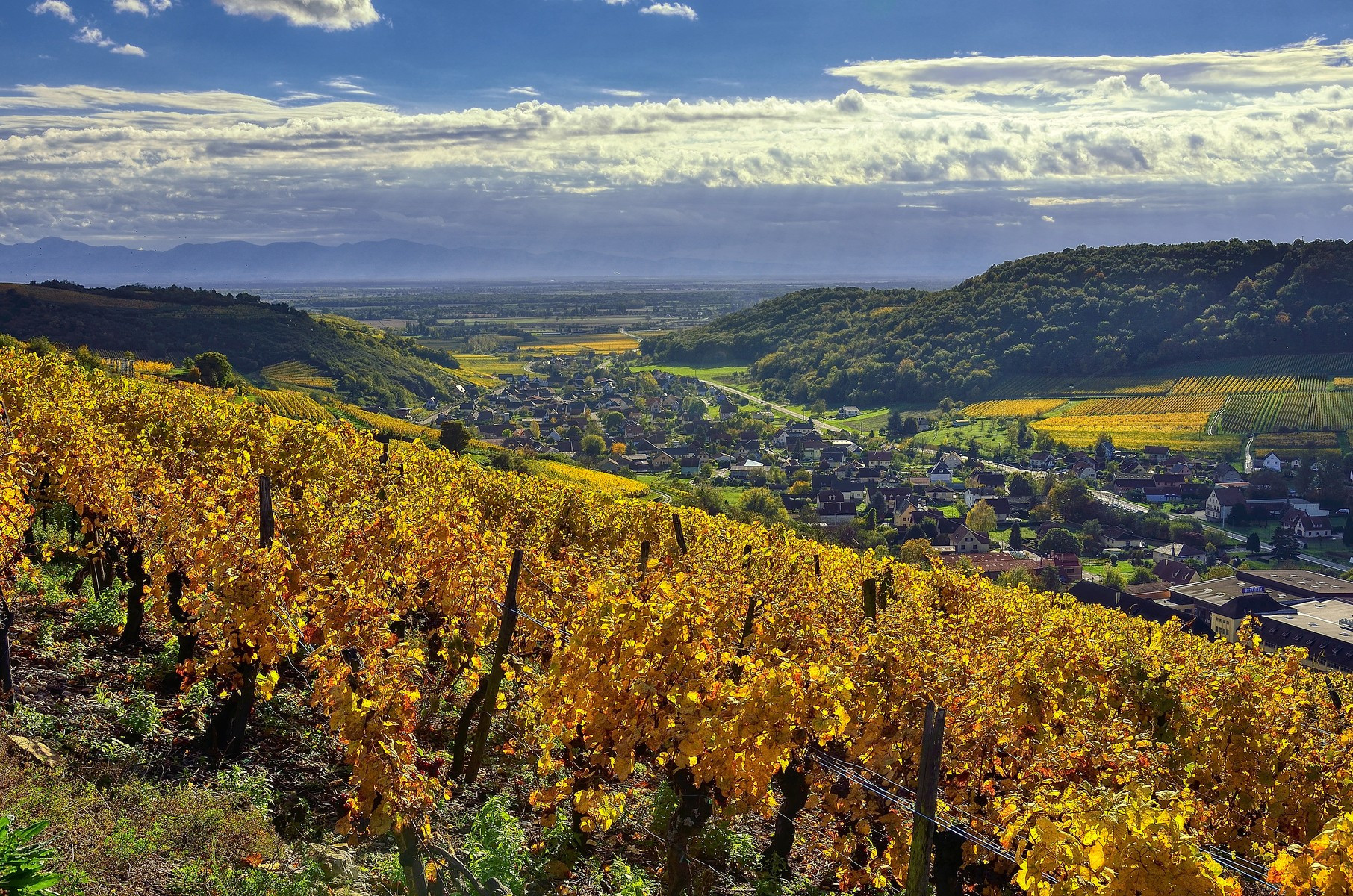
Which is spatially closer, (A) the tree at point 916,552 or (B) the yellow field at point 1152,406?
(A) the tree at point 916,552

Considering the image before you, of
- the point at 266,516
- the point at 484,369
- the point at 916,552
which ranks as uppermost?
the point at 266,516

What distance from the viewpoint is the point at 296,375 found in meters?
77.8

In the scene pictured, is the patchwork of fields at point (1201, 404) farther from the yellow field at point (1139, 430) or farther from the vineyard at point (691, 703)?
the vineyard at point (691, 703)

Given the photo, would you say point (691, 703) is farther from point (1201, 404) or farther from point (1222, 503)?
point (1201, 404)

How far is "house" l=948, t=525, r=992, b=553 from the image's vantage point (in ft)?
210

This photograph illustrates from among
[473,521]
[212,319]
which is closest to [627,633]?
[473,521]

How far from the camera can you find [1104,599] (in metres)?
48.8

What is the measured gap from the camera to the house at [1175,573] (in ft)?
181

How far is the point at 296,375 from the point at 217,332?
1038cm

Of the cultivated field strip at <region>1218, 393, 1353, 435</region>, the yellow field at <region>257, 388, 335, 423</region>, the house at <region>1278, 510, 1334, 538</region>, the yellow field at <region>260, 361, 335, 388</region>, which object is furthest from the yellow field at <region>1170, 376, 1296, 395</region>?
the yellow field at <region>257, 388, 335, 423</region>

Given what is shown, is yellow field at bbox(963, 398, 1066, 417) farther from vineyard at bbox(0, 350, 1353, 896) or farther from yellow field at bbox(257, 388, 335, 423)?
vineyard at bbox(0, 350, 1353, 896)

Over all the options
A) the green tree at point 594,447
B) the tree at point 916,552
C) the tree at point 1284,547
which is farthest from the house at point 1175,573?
the green tree at point 594,447

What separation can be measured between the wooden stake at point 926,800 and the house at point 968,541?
59420mm

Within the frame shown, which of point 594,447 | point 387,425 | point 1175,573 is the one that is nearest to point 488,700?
point 387,425
